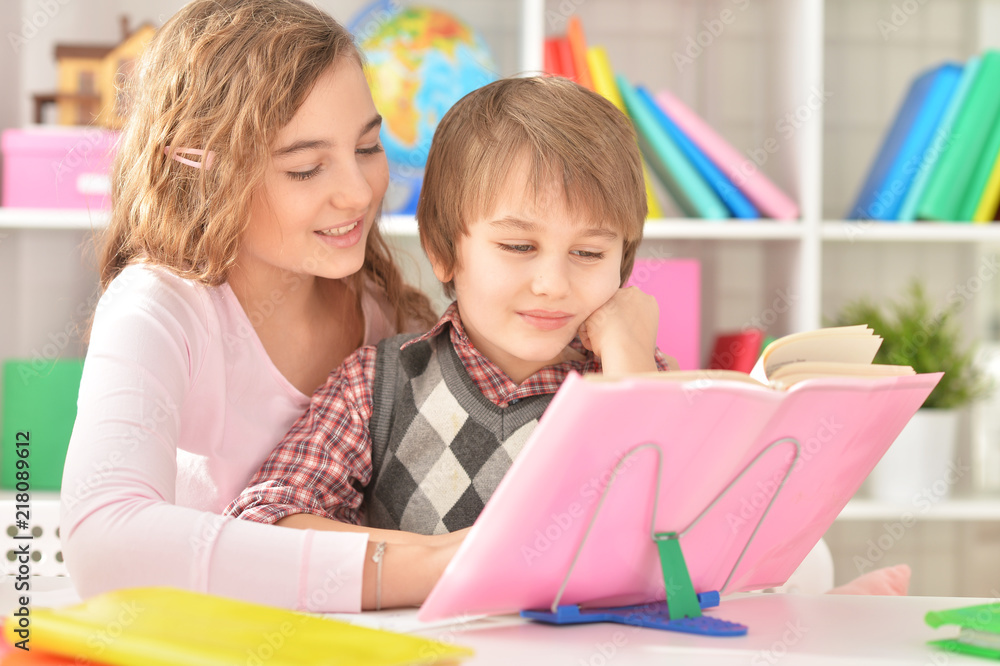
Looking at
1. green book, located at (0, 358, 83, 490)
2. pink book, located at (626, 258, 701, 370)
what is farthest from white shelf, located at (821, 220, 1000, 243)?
green book, located at (0, 358, 83, 490)

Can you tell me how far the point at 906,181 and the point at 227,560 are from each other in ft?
5.82

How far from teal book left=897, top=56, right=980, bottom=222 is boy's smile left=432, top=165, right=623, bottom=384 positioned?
1.24m

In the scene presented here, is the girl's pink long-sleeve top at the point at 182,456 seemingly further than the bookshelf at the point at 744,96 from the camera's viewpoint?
No

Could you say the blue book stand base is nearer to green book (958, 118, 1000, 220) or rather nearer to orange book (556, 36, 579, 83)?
orange book (556, 36, 579, 83)

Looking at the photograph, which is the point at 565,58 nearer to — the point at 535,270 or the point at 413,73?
the point at 413,73

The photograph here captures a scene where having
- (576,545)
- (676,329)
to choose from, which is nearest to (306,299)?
(576,545)

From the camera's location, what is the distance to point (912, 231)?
206cm

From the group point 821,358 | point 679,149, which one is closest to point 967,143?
point 679,149

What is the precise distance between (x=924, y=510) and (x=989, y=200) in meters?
0.68

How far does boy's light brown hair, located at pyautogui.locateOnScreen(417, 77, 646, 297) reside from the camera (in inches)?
41.6

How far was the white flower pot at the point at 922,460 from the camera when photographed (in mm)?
2020

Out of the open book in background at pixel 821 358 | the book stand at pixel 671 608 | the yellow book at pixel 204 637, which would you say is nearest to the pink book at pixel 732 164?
the open book in background at pixel 821 358

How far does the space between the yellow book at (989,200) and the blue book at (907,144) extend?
0.49 feet

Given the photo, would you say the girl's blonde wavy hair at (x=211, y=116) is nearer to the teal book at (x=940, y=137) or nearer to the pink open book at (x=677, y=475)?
the pink open book at (x=677, y=475)
